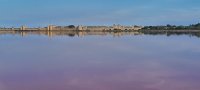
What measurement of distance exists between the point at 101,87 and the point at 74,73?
91.5 inches

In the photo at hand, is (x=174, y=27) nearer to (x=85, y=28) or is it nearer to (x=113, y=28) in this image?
(x=113, y=28)

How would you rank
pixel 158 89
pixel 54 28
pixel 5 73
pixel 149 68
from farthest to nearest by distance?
1. pixel 54 28
2. pixel 149 68
3. pixel 5 73
4. pixel 158 89

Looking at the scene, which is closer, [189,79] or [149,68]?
[189,79]

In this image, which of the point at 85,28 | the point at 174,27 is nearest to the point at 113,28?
the point at 85,28

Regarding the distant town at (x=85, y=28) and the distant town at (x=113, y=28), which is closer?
the distant town at (x=113, y=28)

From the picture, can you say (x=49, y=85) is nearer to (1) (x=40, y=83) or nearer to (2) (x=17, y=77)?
(1) (x=40, y=83)

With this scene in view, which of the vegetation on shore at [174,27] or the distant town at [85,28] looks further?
the distant town at [85,28]

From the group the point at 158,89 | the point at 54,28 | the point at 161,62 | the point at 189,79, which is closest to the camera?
the point at 158,89

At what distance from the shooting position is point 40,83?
8898mm

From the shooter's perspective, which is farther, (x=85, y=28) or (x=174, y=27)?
(x=85, y=28)

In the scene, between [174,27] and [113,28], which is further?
[113,28]

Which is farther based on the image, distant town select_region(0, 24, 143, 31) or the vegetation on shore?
distant town select_region(0, 24, 143, 31)

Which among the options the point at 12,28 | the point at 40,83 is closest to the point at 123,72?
the point at 40,83

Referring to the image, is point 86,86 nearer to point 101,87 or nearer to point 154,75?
point 101,87
